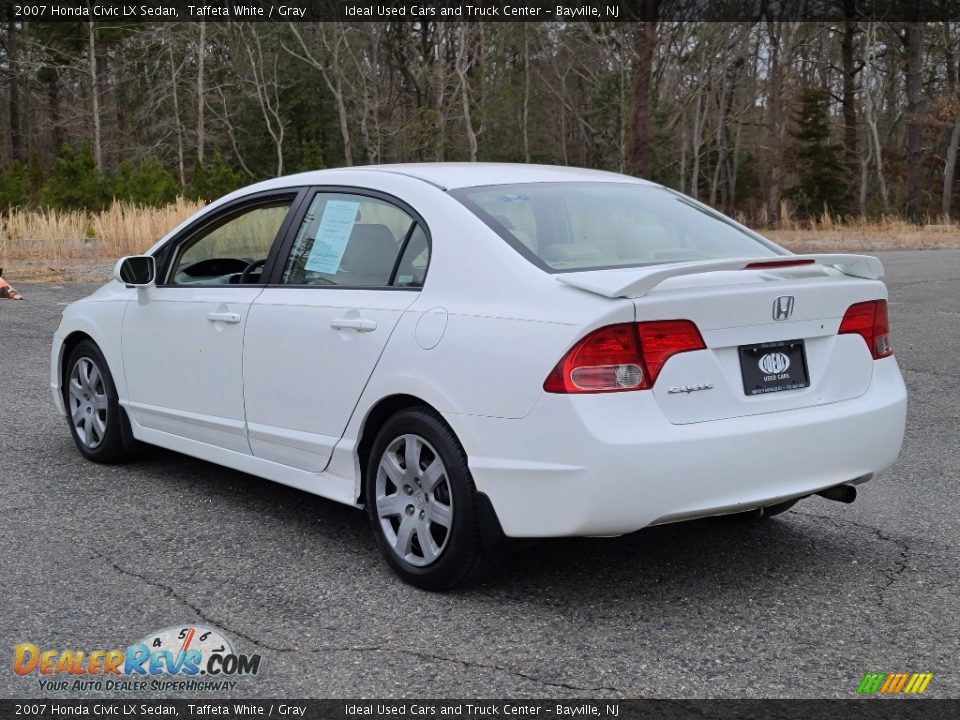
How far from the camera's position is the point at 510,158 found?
5694 cm

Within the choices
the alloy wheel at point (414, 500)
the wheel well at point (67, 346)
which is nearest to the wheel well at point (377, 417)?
the alloy wheel at point (414, 500)

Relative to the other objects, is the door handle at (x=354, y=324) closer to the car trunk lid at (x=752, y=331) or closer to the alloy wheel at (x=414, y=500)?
the alloy wheel at (x=414, y=500)

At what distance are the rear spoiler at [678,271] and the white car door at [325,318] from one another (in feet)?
2.60

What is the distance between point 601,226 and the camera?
459 cm

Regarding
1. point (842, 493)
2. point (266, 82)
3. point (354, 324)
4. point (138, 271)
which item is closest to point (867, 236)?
point (138, 271)

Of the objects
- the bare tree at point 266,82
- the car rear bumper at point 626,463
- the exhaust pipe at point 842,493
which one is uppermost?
the bare tree at point 266,82

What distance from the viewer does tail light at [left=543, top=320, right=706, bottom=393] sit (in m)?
3.78

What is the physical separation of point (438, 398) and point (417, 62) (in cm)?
4656

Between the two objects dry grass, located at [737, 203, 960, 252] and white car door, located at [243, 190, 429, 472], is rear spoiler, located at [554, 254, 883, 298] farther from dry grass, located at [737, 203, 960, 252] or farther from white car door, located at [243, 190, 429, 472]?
dry grass, located at [737, 203, 960, 252]

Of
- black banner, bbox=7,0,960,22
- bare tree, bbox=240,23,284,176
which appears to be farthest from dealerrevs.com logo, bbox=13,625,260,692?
bare tree, bbox=240,23,284,176

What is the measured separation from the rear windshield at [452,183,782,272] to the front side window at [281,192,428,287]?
298 mm

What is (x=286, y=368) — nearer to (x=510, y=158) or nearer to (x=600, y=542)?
(x=600, y=542)

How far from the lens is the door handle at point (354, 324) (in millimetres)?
4480

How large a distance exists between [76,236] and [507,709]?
749 inches
